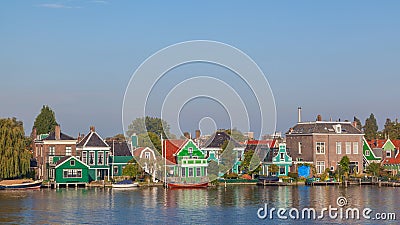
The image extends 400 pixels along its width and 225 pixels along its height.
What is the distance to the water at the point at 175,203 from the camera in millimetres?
37062

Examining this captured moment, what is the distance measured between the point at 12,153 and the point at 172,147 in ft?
45.8

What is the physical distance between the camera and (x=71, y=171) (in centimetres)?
5944

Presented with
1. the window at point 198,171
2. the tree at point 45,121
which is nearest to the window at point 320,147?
the window at point 198,171

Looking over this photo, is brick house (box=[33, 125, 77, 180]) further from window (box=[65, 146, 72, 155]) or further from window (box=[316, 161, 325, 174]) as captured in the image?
window (box=[316, 161, 325, 174])

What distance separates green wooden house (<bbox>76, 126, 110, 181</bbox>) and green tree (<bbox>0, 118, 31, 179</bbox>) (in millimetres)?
5064

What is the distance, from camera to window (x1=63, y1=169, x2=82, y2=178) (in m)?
59.3

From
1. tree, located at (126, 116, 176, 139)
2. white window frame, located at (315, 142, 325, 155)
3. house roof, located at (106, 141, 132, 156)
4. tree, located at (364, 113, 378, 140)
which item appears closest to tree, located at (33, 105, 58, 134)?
tree, located at (126, 116, 176, 139)

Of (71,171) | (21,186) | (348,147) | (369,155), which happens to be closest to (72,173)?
(71,171)

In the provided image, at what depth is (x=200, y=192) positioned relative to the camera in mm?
53812

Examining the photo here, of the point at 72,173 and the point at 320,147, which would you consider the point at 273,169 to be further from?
the point at 72,173

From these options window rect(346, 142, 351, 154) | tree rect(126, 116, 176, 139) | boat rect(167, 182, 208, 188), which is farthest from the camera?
tree rect(126, 116, 176, 139)

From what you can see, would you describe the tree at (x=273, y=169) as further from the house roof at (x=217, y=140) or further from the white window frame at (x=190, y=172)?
the white window frame at (x=190, y=172)

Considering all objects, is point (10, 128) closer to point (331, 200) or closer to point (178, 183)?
point (178, 183)

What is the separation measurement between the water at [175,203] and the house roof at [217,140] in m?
11.9
